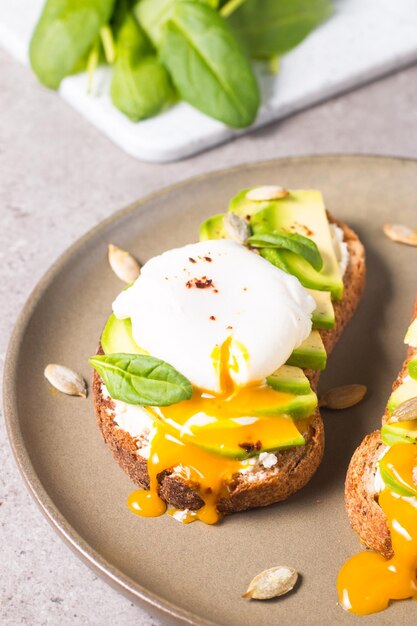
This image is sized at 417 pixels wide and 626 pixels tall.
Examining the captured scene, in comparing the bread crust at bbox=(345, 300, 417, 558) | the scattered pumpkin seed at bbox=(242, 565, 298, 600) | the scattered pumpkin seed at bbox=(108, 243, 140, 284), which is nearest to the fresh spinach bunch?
the scattered pumpkin seed at bbox=(108, 243, 140, 284)

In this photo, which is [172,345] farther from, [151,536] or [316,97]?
[316,97]

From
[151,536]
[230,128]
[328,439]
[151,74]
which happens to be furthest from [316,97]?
[151,536]

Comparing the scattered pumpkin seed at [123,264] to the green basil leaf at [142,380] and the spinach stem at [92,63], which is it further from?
the spinach stem at [92,63]

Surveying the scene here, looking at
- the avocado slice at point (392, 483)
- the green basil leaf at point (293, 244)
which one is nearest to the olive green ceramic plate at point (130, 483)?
the avocado slice at point (392, 483)

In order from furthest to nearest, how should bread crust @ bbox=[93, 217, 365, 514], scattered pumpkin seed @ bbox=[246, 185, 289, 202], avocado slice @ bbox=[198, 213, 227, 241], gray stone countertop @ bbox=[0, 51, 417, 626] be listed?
gray stone countertop @ bbox=[0, 51, 417, 626] < scattered pumpkin seed @ bbox=[246, 185, 289, 202] < avocado slice @ bbox=[198, 213, 227, 241] < bread crust @ bbox=[93, 217, 365, 514]

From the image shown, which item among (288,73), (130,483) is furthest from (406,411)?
(288,73)

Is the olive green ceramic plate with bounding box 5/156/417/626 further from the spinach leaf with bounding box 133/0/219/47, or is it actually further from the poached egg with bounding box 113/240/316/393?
the spinach leaf with bounding box 133/0/219/47
